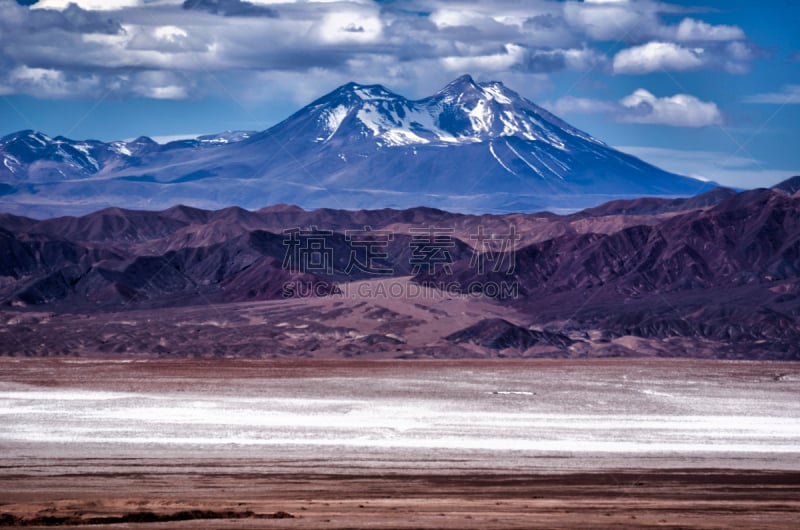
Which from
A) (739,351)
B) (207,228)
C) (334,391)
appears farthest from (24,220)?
(334,391)

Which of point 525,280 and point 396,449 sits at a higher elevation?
point 525,280

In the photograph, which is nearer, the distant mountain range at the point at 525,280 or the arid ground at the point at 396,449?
the arid ground at the point at 396,449

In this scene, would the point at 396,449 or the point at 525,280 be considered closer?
the point at 396,449

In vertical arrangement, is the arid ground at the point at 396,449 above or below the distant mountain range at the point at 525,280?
below

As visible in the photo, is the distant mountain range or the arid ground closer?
the arid ground

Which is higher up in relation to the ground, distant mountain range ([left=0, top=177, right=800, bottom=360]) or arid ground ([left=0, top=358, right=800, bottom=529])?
distant mountain range ([left=0, top=177, right=800, bottom=360])
